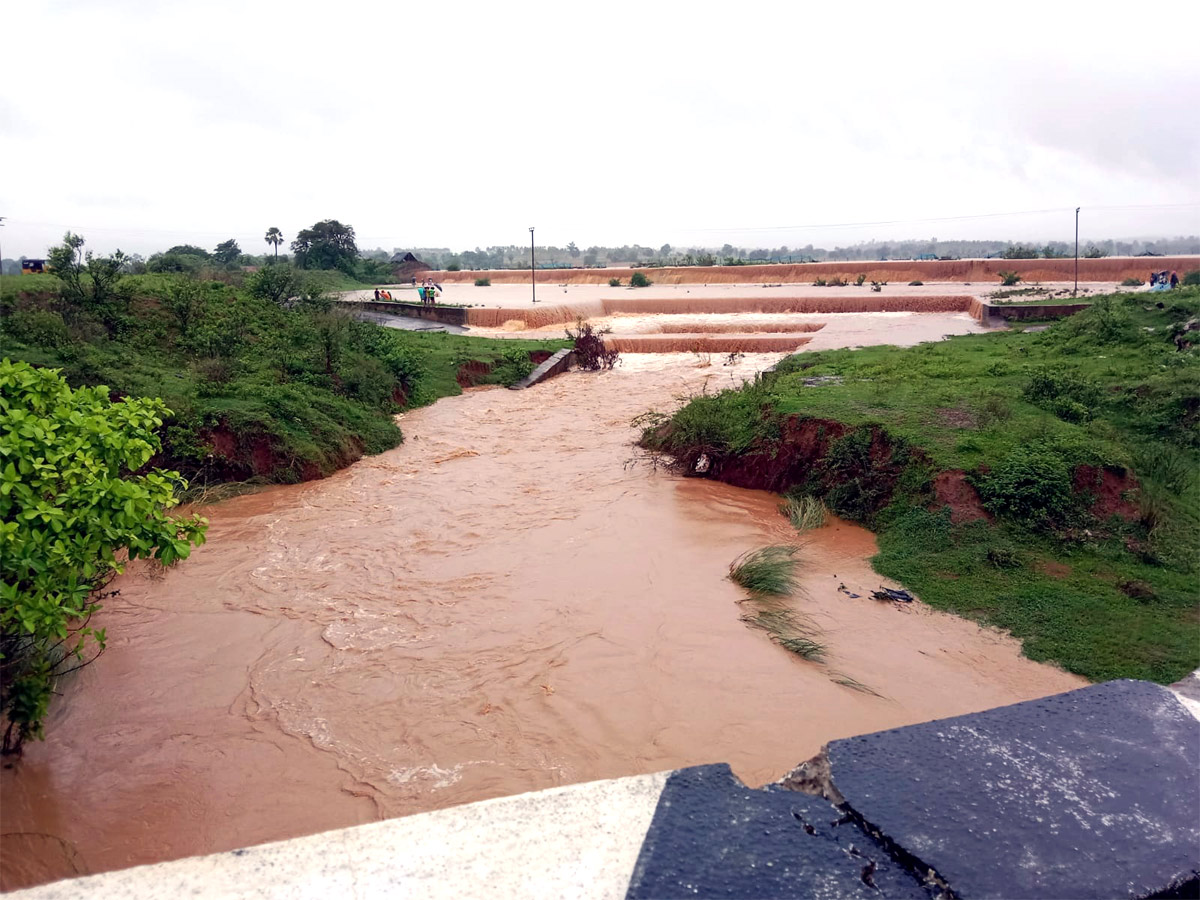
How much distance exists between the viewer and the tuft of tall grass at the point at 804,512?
8.21 metres

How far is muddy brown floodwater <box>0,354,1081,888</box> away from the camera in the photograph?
4293mm

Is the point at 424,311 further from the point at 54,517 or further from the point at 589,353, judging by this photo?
the point at 54,517

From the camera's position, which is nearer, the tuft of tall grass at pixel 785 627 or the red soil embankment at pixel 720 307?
the tuft of tall grass at pixel 785 627

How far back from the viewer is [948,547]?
23.6ft

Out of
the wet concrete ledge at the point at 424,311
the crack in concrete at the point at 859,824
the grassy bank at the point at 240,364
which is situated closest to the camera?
the crack in concrete at the point at 859,824

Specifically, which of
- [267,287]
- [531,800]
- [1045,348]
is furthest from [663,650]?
[267,287]

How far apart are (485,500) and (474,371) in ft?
27.9

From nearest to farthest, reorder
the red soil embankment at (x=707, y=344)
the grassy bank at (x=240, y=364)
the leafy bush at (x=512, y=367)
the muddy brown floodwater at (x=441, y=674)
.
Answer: the muddy brown floodwater at (x=441, y=674) < the grassy bank at (x=240, y=364) < the leafy bush at (x=512, y=367) < the red soil embankment at (x=707, y=344)

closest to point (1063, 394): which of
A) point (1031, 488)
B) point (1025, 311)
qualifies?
point (1031, 488)

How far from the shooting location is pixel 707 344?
2231 cm

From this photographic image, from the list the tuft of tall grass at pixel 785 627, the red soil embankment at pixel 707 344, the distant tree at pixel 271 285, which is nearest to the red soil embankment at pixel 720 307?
the red soil embankment at pixel 707 344

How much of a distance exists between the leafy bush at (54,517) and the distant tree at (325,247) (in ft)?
144

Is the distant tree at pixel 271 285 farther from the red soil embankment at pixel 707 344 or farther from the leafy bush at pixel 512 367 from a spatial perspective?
the red soil embankment at pixel 707 344

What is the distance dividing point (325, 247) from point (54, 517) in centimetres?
4588
